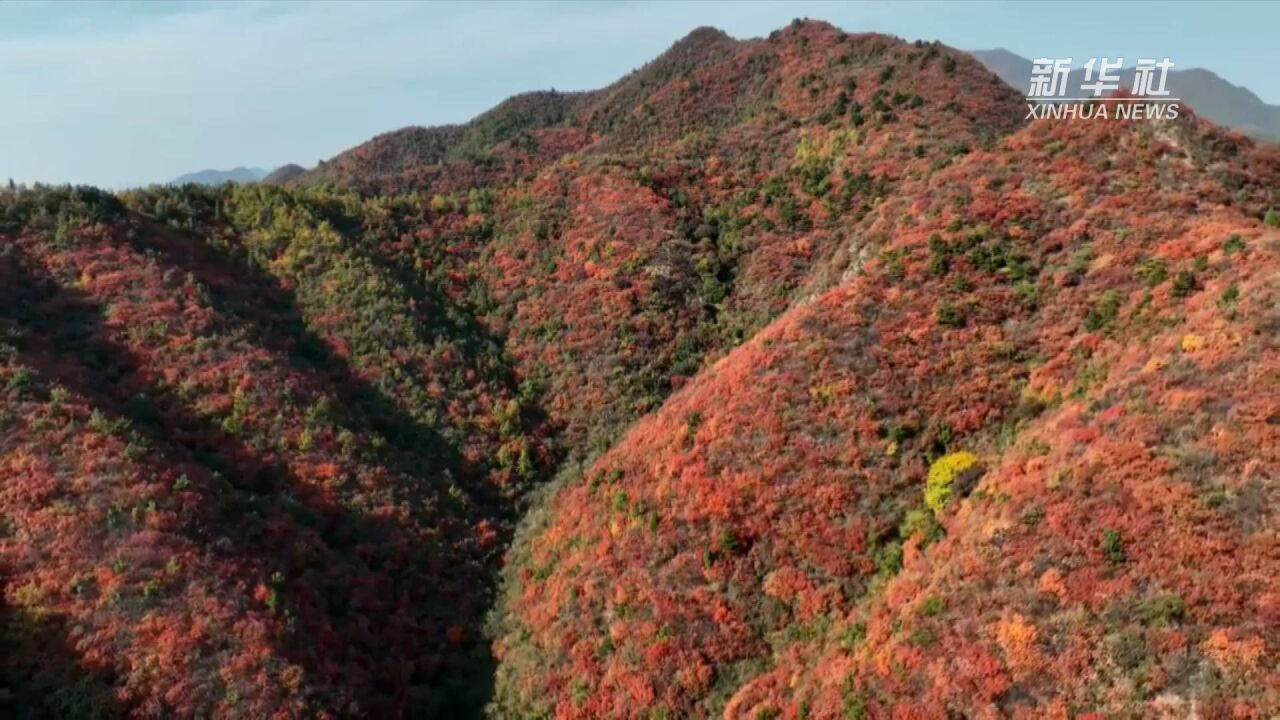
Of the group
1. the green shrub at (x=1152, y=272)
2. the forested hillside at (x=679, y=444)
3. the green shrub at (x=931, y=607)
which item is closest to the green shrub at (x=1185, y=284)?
the forested hillside at (x=679, y=444)

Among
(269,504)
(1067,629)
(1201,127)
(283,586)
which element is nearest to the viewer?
(1067,629)

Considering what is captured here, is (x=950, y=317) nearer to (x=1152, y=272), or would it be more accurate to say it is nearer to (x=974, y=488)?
(x=1152, y=272)

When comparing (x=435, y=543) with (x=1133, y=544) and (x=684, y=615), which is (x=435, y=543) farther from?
(x=1133, y=544)

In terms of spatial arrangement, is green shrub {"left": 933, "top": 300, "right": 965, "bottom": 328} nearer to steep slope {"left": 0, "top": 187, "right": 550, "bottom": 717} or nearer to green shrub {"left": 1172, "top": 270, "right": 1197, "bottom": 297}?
green shrub {"left": 1172, "top": 270, "right": 1197, "bottom": 297}

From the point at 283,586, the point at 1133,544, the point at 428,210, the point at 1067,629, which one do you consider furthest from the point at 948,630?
the point at 428,210

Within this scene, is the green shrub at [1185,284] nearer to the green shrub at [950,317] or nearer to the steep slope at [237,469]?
the green shrub at [950,317]

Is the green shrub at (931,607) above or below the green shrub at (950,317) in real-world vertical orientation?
below

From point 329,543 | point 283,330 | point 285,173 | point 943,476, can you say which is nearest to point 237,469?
point 329,543
